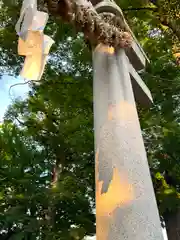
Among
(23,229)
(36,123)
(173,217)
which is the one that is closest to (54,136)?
(36,123)

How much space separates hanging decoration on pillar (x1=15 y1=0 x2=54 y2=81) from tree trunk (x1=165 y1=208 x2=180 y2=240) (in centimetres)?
402

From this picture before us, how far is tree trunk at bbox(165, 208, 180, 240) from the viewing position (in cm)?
459

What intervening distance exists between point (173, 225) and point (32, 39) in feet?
13.9

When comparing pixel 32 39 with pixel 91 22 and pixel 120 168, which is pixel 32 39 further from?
pixel 120 168

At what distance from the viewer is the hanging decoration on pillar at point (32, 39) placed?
1.18 m

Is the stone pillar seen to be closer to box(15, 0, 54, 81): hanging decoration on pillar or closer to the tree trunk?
box(15, 0, 54, 81): hanging decoration on pillar

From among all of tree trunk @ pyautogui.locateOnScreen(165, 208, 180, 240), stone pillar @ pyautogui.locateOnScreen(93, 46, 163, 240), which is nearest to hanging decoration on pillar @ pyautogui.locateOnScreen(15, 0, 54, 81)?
stone pillar @ pyautogui.locateOnScreen(93, 46, 163, 240)

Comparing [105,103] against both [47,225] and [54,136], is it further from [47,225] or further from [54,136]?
[54,136]

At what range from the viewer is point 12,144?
5.61m

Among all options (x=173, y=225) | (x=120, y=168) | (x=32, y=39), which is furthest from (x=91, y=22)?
(x=173, y=225)

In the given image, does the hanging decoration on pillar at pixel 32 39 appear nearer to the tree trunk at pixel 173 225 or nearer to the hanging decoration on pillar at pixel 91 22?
the hanging decoration on pillar at pixel 91 22

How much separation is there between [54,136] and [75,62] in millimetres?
1559

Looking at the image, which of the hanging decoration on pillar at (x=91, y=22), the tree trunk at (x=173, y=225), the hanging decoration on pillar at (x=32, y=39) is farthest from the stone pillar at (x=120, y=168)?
the tree trunk at (x=173, y=225)

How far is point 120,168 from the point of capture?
1277 mm
